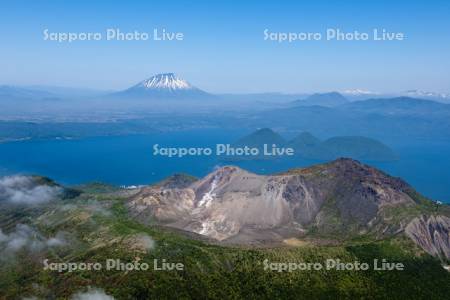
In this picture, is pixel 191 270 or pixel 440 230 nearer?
pixel 191 270

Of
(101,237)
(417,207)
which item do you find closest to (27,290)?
(101,237)

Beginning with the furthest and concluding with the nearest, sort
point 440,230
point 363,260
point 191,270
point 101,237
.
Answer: point 440,230
point 101,237
point 363,260
point 191,270

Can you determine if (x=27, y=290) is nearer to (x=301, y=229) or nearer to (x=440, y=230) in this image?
(x=301, y=229)

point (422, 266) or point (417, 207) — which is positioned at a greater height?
point (417, 207)

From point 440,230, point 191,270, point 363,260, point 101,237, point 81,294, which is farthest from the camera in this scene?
point 440,230

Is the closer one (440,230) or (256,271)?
(256,271)

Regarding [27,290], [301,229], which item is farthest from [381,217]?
[27,290]

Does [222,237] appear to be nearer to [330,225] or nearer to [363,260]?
[330,225]

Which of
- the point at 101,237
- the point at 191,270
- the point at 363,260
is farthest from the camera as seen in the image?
the point at 101,237

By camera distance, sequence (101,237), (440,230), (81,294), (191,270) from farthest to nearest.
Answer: (440,230), (101,237), (191,270), (81,294)
